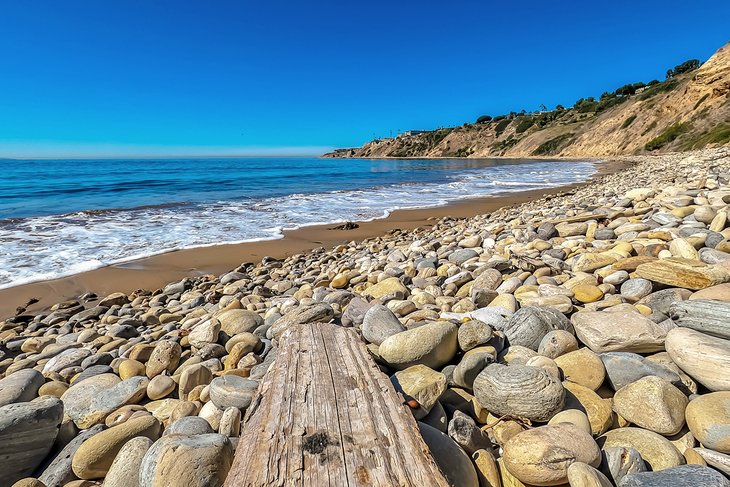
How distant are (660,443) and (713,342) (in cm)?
66

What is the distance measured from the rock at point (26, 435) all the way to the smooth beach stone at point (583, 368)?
8.56 ft

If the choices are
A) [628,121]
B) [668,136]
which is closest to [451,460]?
[668,136]

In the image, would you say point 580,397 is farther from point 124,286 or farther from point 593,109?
point 593,109

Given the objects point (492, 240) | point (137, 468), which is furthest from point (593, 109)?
point (137, 468)

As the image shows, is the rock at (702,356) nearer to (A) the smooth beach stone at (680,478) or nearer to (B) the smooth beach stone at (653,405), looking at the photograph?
(B) the smooth beach stone at (653,405)

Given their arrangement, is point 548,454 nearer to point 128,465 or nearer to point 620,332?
point 620,332

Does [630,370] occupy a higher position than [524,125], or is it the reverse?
[524,125]

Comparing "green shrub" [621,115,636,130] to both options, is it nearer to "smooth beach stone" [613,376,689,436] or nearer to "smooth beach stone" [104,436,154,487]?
"smooth beach stone" [613,376,689,436]

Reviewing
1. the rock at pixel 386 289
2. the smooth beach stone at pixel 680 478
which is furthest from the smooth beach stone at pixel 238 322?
the smooth beach stone at pixel 680 478

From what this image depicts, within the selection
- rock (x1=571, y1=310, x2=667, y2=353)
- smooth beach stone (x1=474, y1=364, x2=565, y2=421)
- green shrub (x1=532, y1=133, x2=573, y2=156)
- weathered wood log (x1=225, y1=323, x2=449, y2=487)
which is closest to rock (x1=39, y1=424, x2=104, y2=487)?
weathered wood log (x1=225, y1=323, x2=449, y2=487)

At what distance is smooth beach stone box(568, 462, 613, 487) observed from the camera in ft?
3.95

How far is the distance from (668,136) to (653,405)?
4405 cm

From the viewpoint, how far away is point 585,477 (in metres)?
1.21

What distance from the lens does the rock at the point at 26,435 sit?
5.57 feet
